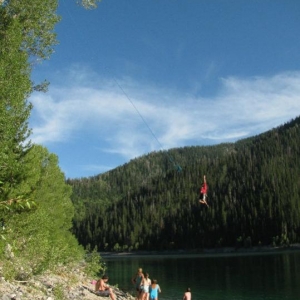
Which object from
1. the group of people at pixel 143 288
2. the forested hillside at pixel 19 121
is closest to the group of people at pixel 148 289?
the group of people at pixel 143 288

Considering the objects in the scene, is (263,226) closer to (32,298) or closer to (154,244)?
(154,244)

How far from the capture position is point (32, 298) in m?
14.7

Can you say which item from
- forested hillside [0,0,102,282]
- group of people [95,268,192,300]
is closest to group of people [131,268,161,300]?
group of people [95,268,192,300]

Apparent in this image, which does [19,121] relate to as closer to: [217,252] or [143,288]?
[143,288]

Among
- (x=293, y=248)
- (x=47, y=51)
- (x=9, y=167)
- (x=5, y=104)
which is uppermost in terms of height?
(x=47, y=51)

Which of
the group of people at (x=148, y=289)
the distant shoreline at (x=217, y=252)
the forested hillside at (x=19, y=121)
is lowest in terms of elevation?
the distant shoreline at (x=217, y=252)

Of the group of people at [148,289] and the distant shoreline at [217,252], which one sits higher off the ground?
the group of people at [148,289]

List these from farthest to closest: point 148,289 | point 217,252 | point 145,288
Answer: point 217,252, point 148,289, point 145,288

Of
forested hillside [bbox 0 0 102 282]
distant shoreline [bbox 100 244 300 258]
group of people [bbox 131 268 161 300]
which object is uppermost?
forested hillside [bbox 0 0 102 282]

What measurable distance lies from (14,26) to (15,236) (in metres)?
10.1

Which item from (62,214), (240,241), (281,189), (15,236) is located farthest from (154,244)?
(15,236)

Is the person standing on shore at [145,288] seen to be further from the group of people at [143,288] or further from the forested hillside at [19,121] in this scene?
the forested hillside at [19,121]

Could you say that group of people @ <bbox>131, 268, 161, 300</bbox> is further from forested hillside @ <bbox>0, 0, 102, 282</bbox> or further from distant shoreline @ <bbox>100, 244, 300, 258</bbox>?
distant shoreline @ <bbox>100, 244, 300, 258</bbox>

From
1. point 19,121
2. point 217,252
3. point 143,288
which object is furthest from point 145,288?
point 217,252
